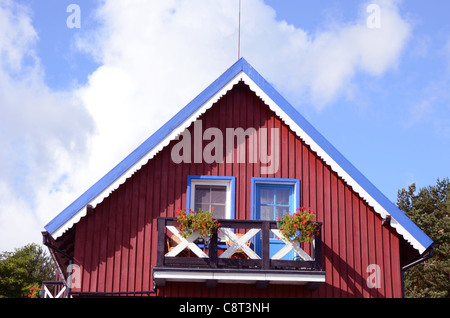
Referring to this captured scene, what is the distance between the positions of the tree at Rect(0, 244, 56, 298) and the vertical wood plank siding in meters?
38.1

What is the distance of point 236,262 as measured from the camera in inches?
502

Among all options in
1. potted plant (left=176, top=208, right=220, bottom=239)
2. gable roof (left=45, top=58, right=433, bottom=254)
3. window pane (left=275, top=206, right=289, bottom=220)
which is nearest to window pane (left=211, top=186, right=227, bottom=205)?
window pane (left=275, top=206, right=289, bottom=220)

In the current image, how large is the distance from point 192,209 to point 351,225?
370 cm

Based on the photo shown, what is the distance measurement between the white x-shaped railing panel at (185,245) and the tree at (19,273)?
1559 inches

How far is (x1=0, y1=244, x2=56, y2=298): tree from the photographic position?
1956 inches

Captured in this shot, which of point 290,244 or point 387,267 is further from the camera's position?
point 387,267

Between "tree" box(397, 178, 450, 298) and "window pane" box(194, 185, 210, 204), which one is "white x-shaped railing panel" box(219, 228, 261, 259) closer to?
"window pane" box(194, 185, 210, 204)

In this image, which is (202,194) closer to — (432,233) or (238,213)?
(238,213)

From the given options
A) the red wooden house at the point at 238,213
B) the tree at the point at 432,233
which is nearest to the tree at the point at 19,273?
the tree at the point at 432,233

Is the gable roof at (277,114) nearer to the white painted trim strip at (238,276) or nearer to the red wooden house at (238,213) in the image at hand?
the red wooden house at (238,213)
